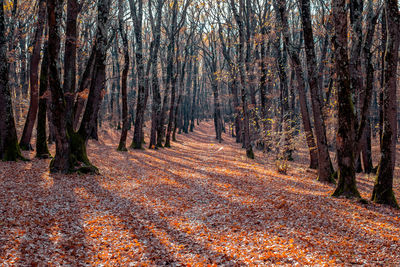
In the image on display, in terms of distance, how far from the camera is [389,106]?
7914mm

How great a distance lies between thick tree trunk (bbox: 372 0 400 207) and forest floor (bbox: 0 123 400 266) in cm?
58

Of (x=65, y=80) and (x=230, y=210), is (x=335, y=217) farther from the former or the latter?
(x=65, y=80)

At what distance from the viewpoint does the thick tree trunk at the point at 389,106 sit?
25.1 feet

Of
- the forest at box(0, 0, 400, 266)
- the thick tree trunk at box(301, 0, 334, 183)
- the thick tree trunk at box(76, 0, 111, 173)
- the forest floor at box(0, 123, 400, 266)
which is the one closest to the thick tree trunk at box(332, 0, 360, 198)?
the forest at box(0, 0, 400, 266)

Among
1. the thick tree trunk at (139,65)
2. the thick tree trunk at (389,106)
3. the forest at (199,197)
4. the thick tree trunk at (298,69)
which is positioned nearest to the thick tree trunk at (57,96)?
the forest at (199,197)

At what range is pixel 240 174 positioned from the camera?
43.5ft

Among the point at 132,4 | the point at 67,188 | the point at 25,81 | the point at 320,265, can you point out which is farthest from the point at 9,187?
the point at 25,81

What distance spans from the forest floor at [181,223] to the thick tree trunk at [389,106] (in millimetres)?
576

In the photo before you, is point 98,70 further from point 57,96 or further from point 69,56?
point 57,96

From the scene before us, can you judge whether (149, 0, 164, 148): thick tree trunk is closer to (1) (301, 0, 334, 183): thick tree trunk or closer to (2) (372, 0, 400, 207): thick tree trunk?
(1) (301, 0, 334, 183): thick tree trunk

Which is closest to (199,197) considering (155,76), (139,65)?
(139,65)

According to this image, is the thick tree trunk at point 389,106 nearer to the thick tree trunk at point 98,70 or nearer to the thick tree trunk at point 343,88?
the thick tree trunk at point 343,88

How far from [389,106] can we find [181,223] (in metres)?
6.30

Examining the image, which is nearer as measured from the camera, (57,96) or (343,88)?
(343,88)
